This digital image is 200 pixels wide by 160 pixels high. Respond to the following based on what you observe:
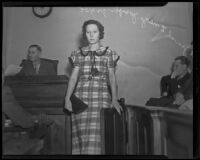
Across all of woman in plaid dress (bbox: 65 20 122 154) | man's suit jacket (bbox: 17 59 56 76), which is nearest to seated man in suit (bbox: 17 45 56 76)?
man's suit jacket (bbox: 17 59 56 76)

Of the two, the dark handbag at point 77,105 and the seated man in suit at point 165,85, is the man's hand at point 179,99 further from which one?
the dark handbag at point 77,105

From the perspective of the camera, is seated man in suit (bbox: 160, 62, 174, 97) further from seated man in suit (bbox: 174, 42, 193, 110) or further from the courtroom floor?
the courtroom floor

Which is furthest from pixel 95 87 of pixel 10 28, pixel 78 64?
pixel 10 28

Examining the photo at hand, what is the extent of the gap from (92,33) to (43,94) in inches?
12.9

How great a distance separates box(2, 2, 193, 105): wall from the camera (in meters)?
1.13

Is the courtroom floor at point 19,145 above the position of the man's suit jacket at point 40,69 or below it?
below

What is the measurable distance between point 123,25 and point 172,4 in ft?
0.74

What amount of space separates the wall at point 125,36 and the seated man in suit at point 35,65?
24 mm

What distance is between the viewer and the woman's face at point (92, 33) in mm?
1135

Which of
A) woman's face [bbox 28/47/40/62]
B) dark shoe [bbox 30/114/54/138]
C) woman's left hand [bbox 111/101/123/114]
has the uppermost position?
woman's face [bbox 28/47/40/62]

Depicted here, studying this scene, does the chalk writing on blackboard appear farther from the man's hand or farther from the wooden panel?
the wooden panel

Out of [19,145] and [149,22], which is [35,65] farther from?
[149,22]

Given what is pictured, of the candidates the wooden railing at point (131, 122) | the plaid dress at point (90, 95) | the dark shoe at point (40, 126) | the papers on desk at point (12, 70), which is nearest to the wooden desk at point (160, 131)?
the wooden railing at point (131, 122)

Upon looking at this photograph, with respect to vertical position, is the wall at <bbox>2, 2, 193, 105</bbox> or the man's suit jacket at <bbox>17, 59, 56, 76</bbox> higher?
the wall at <bbox>2, 2, 193, 105</bbox>
